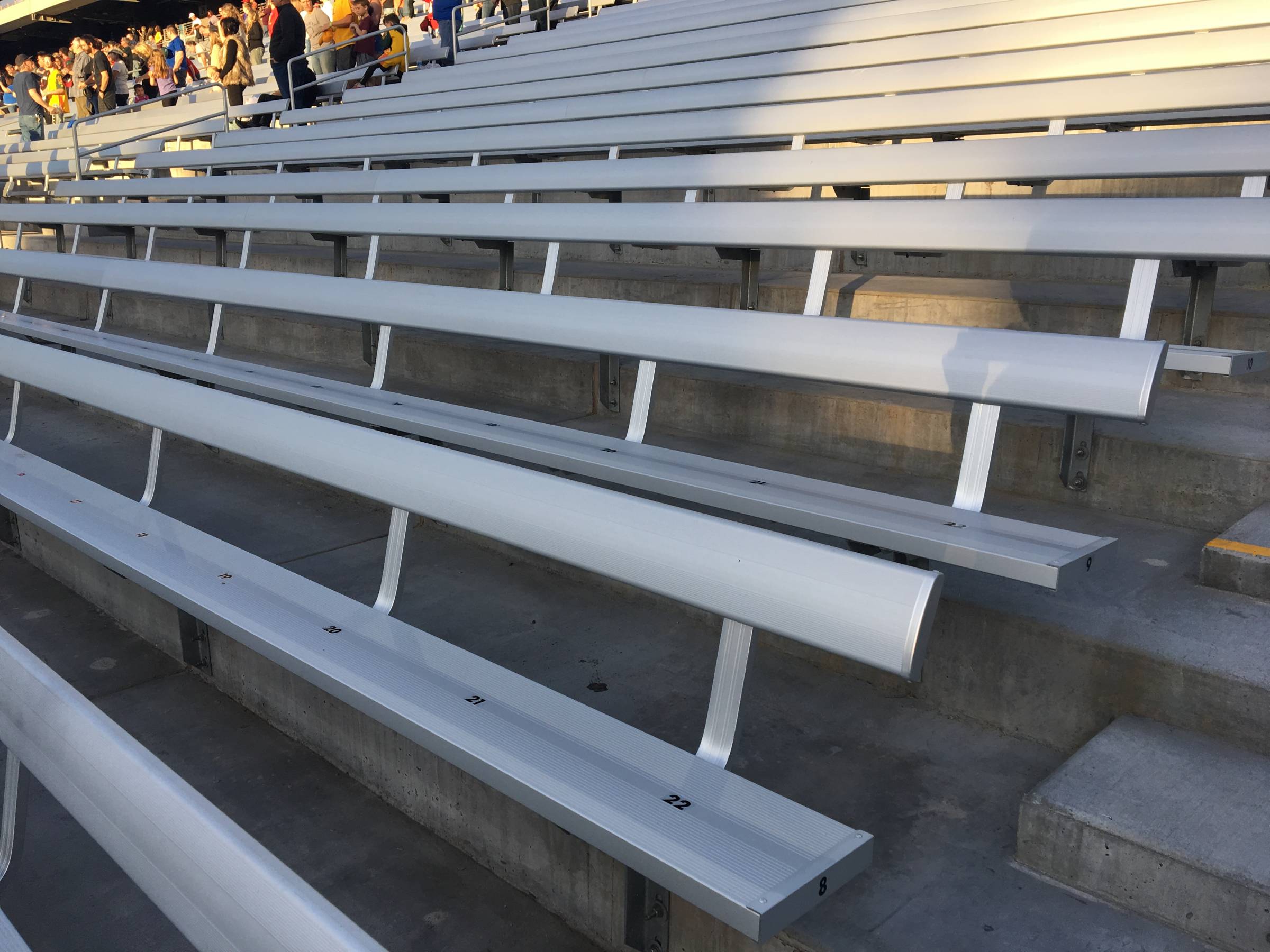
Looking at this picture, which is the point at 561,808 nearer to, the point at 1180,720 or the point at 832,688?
the point at 832,688

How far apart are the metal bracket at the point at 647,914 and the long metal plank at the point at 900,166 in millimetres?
1222

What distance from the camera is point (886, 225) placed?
61.9 inches

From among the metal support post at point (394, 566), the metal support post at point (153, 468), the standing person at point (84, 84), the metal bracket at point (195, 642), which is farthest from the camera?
the standing person at point (84, 84)


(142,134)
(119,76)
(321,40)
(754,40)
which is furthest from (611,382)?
(119,76)

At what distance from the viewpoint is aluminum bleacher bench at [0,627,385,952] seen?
1.78ft

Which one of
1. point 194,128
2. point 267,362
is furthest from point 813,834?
point 194,128

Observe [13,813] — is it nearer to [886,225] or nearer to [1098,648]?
[1098,648]

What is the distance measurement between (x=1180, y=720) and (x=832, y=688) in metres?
0.42

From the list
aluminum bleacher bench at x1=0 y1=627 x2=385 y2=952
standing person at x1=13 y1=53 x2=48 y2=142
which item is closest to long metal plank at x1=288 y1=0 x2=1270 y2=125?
aluminum bleacher bench at x1=0 y1=627 x2=385 y2=952

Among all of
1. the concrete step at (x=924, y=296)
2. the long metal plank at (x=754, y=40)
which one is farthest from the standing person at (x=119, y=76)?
the concrete step at (x=924, y=296)

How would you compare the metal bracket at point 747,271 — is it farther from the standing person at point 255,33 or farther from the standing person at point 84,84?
the standing person at point 84,84

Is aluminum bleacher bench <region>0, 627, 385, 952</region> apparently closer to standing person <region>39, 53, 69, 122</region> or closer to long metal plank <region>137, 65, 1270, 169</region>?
long metal plank <region>137, 65, 1270, 169</region>

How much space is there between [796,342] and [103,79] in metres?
10.1

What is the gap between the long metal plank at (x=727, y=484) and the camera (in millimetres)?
1062
